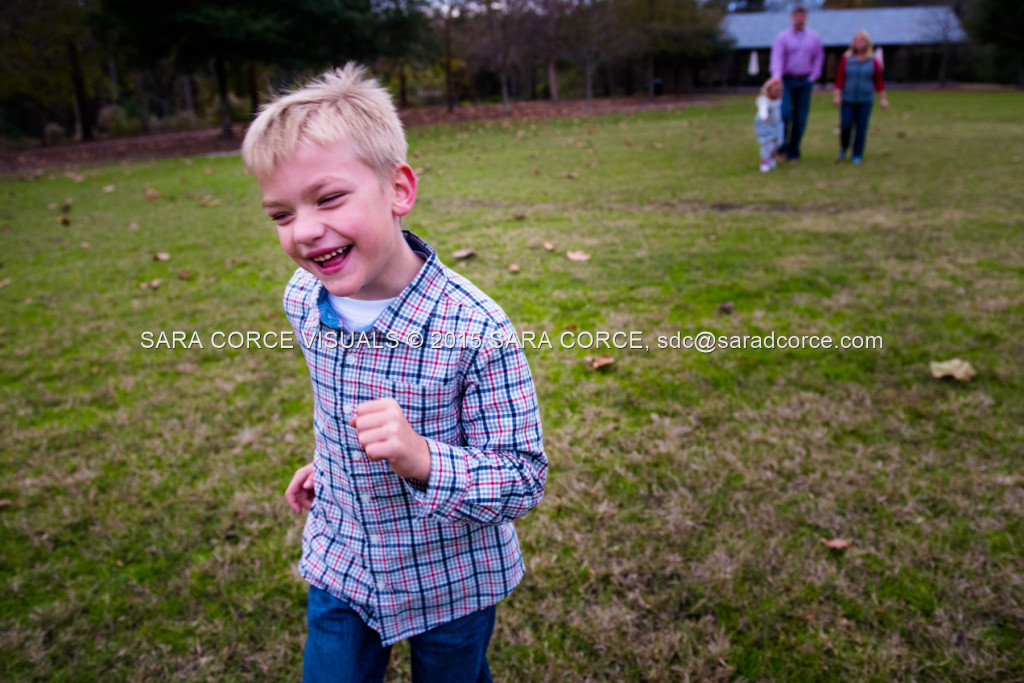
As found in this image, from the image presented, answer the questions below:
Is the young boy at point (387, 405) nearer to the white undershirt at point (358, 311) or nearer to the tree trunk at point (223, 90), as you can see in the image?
the white undershirt at point (358, 311)

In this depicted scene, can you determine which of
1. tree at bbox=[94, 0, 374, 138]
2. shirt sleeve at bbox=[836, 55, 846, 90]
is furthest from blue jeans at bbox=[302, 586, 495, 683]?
tree at bbox=[94, 0, 374, 138]

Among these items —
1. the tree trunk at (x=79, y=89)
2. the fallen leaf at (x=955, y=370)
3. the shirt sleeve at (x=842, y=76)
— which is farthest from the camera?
the tree trunk at (x=79, y=89)

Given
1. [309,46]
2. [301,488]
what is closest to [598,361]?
[301,488]

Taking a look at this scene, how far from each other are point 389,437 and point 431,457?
10 centimetres

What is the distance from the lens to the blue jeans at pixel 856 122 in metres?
8.70

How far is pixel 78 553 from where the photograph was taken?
7.49ft

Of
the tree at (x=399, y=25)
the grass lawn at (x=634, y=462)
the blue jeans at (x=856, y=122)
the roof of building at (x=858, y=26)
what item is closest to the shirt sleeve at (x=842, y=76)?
the blue jeans at (x=856, y=122)

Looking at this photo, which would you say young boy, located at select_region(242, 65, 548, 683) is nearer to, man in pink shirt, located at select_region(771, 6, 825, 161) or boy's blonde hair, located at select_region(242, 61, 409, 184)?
boy's blonde hair, located at select_region(242, 61, 409, 184)

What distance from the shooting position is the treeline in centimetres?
1919

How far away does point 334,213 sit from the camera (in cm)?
116

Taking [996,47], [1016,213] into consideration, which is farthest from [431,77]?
[1016,213]

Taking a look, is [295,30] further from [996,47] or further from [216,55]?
[996,47]

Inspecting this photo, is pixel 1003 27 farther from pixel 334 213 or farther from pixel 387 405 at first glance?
pixel 387 405

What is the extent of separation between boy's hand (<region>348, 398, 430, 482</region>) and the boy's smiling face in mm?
268
